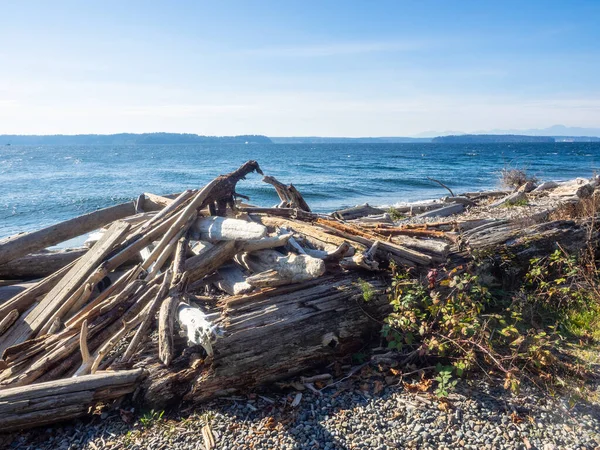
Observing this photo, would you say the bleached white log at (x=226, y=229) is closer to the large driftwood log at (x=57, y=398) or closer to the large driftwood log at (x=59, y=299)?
the large driftwood log at (x=59, y=299)

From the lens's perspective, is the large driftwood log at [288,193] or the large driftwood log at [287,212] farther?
the large driftwood log at [288,193]

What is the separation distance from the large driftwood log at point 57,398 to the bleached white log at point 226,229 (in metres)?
2.17

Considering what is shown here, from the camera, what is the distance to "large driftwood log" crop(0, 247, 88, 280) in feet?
22.8

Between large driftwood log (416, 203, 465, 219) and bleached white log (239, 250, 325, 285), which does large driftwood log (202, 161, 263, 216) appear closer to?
bleached white log (239, 250, 325, 285)

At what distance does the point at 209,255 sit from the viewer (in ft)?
19.2

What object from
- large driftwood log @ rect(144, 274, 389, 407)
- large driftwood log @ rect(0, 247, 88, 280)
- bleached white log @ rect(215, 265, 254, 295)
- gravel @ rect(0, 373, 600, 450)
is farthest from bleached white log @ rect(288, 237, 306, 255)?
large driftwood log @ rect(0, 247, 88, 280)

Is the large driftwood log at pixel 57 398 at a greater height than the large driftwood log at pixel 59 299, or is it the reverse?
the large driftwood log at pixel 59 299

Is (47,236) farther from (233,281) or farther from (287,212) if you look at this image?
(287,212)

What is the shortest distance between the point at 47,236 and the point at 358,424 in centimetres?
566

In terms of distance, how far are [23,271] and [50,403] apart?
3736mm

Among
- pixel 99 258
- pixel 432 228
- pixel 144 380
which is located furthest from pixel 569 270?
pixel 99 258

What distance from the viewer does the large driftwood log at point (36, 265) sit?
6949 mm

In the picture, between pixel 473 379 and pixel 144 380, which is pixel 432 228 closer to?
pixel 473 379

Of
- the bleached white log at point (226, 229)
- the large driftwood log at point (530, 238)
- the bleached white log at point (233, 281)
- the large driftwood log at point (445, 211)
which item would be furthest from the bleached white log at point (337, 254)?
the large driftwood log at point (445, 211)
